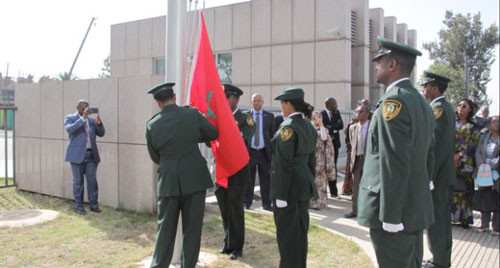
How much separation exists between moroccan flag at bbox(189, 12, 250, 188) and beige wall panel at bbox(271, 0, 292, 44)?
1184 cm

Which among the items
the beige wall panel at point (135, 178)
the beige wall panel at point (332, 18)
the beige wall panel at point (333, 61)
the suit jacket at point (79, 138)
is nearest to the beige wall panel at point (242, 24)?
the beige wall panel at point (332, 18)

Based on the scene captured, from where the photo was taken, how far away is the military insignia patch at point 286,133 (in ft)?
13.2

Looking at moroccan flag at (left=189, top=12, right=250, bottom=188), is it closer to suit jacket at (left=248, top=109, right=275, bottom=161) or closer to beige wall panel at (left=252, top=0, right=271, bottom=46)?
suit jacket at (left=248, top=109, right=275, bottom=161)

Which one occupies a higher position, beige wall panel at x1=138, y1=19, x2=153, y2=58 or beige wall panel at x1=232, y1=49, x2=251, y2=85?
beige wall panel at x1=138, y1=19, x2=153, y2=58

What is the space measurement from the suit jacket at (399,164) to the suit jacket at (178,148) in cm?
181

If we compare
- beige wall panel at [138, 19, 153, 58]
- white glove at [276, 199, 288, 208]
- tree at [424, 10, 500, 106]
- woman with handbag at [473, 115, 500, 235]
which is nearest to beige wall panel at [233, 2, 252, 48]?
beige wall panel at [138, 19, 153, 58]

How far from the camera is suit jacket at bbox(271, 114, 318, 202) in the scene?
4.02 m

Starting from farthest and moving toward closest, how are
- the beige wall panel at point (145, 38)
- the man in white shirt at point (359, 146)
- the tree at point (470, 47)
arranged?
the tree at point (470, 47) < the beige wall panel at point (145, 38) < the man in white shirt at point (359, 146)

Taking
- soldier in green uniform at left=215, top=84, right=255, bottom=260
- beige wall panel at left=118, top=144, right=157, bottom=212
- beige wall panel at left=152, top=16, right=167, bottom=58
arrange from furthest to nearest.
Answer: beige wall panel at left=152, top=16, right=167, bottom=58, beige wall panel at left=118, top=144, right=157, bottom=212, soldier in green uniform at left=215, top=84, right=255, bottom=260

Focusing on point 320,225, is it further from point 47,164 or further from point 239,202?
point 47,164

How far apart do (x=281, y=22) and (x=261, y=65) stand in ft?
6.15

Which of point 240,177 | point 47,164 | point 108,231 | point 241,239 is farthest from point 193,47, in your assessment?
point 47,164

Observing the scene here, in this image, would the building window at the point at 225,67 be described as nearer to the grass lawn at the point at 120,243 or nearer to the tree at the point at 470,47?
the grass lawn at the point at 120,243

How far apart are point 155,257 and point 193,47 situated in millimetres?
2754
